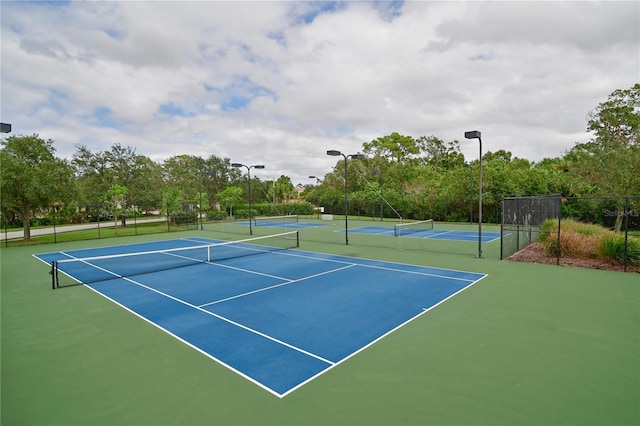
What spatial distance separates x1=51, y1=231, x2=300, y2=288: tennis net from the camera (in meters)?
13.1

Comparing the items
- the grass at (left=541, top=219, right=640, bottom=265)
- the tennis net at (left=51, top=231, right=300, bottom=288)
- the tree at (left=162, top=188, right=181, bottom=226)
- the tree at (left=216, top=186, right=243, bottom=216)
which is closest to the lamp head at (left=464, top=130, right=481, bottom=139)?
the grass at (left=541, top=219, right=640, bottom=265)

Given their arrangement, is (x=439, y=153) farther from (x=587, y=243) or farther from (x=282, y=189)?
(x=587, y=243)

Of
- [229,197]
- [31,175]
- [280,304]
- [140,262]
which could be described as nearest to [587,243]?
[280,304]

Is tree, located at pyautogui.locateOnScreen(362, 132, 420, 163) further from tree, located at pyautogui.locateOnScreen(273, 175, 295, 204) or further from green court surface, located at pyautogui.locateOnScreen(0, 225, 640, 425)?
green court surface, located at pyautogui.locateOnScreen(0, 225, 640, 425)

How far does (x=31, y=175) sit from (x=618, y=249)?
3081 cm

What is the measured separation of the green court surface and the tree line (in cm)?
1589

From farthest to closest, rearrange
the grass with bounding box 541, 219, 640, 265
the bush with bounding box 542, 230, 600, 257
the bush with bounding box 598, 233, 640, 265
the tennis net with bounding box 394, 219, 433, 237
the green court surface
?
the tennis net with bounding box 394, 219, 433, 237, the bush with bounding box 542, 230, 600, 257, the grass with bounding box 541, 219, 640, 265, the bush with bounding box 598, 233, 640, 265, the green court surface

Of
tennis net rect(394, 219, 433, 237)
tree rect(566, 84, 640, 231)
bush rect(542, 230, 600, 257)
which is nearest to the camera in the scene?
bush rect(542, 230, 600, 257)

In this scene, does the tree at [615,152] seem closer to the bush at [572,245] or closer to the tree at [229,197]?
the bush at [572,245]

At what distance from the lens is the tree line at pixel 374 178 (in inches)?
859

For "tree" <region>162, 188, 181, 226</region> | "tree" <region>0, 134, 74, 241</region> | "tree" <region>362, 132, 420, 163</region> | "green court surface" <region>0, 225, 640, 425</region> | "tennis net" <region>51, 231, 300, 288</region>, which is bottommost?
Answer: "green court surface" <region>0, 225, 640, 425</region>

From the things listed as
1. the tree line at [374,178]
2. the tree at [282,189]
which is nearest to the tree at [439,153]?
the tree line at [374,178]

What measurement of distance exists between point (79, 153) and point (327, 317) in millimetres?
45746

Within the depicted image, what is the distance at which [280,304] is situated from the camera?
9.59 meters
